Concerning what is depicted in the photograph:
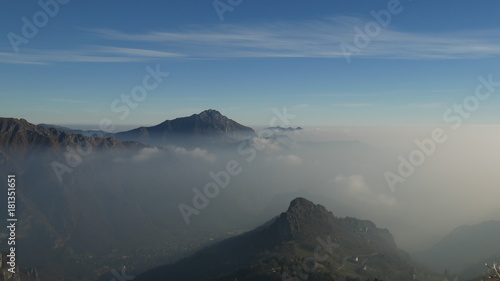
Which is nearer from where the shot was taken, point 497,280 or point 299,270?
point 497,280

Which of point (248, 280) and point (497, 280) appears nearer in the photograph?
point (497, 280)

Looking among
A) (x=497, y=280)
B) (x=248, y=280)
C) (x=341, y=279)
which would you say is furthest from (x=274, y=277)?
(x=497, y=280)

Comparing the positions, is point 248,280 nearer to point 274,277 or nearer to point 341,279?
point 274,277

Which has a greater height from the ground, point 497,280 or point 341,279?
point 497,280

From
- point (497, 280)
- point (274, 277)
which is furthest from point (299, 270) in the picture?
point (497, 280)

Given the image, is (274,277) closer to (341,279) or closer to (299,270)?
(299,270)

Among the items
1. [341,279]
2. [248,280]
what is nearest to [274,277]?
[248,280]

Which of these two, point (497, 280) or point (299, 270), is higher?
Answer: point (497, 280)
